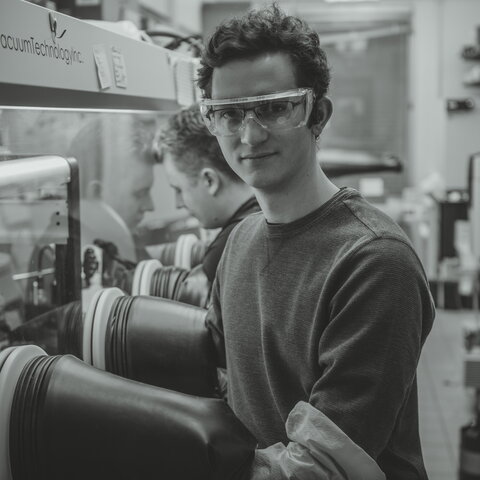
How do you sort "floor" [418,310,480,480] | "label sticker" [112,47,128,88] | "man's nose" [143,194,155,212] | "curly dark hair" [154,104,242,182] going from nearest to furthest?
"label sticker" [112,47,128,88] < "curly dark hair" [154,104,242,182] < "man's nose" [143,194,155,212] < "floor" [418,310,480,480]

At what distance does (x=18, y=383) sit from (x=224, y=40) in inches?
22.5

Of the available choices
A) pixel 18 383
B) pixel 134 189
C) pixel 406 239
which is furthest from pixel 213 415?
pixel 134 189

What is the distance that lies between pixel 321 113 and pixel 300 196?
140 mm

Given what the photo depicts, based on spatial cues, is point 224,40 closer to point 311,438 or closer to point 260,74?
point 260,74

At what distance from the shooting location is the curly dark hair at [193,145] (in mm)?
1744

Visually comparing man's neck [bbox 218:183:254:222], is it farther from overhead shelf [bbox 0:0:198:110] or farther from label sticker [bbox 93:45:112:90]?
label sticker [bbox 93:45:112:90]

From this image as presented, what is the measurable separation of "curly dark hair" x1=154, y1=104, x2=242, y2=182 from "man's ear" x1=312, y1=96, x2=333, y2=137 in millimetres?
587

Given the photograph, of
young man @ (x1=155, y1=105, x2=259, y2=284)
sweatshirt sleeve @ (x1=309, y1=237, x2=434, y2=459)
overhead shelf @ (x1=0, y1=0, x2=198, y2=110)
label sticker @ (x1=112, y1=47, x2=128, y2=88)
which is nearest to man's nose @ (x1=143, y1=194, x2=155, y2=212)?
young man @ (x1=155, y1=105, x2=259, y2=284)

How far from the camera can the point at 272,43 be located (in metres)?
1.10

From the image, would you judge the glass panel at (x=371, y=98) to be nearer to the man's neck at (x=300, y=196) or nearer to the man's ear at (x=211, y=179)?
the man's ear at (x=211, y=179)

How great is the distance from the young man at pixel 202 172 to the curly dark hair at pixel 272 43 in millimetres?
566

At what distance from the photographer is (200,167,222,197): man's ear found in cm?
175

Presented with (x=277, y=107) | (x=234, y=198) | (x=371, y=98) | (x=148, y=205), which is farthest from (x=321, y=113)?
(x=371, y=98)

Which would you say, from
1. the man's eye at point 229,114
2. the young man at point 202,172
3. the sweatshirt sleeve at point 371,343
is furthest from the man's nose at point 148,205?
the sweatshirt sleeve at point 371,343
